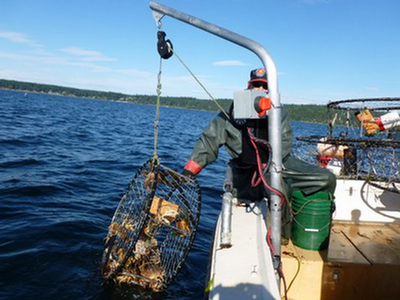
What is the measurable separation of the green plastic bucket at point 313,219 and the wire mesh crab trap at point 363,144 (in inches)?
66.5

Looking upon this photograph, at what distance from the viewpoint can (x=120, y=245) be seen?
3.97m

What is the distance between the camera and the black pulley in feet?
11.7

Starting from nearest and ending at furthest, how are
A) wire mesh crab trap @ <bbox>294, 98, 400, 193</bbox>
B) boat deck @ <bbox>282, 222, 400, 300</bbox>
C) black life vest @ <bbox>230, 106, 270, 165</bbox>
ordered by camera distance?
black life vest @ <bbox>230, 106, 270, 165</bbox> < boat deck @ <bbox>282, 222, 400, 300</bbox> < wire mesh crab trap @ <bbox>294, 98, 400, 193</bbox>

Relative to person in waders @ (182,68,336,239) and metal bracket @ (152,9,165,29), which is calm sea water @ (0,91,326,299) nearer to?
person in waders @ (182,68,336,239)

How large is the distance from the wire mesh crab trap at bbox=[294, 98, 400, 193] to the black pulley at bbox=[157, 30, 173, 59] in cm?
355

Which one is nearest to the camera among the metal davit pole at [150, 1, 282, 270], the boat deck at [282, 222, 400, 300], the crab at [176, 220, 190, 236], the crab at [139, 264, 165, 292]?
the metal davit pole at [150, 1, 282, 270]

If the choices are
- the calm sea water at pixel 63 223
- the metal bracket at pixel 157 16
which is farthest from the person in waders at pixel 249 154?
the calm sea water at pixel 63 223

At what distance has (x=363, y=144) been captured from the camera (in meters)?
5.55

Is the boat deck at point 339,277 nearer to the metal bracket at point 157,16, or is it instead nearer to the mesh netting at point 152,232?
the mesh netting at point 152,232

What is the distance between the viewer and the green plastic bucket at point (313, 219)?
380 cm

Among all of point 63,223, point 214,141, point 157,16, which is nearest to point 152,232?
point 214,141

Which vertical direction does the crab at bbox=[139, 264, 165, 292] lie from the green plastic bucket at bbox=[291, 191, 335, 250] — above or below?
below

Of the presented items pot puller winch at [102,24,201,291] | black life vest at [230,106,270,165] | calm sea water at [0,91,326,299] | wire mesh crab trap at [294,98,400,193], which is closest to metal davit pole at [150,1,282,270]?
black life vest at [230,106,270,165]

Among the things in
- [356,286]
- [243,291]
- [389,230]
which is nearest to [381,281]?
[356,286]
